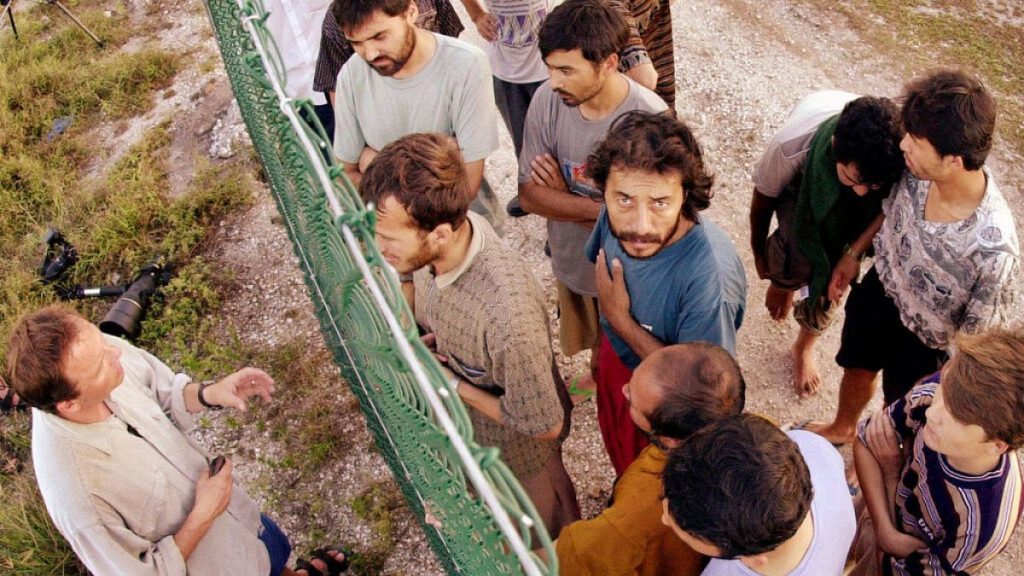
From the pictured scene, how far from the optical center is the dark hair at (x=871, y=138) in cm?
244

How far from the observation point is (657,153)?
2240 mm

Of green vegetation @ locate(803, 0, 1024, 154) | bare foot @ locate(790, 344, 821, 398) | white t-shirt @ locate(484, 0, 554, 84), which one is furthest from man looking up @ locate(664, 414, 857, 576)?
green vegetation @ locate(803, 0, 1024, 154)

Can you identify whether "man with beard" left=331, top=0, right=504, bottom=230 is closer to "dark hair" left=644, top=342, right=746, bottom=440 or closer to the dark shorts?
"dark hair" left=644, top=342, right=746, bottom=440

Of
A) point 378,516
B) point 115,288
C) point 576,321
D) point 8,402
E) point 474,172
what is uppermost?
point 474,172

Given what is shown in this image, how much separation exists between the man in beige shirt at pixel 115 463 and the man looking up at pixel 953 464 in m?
2.16

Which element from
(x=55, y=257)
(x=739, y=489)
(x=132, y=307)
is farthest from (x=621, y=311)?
(x=55, y=257)

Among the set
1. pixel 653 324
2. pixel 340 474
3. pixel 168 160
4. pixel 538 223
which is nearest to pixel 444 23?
pixel 538 223

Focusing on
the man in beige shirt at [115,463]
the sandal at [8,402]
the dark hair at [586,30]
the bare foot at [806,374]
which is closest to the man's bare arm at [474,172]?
the dark hair at [586,30]

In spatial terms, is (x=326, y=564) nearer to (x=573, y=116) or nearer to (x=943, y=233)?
(x=573, y=116)

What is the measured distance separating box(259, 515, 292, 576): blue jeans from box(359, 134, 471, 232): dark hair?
1.54 metres

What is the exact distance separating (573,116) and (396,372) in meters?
1.42

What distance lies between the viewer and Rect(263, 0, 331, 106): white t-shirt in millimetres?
3811

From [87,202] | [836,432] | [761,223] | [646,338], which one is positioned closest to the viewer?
[646,338]

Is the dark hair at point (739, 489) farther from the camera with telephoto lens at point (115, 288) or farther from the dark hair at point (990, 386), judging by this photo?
the camera with telephoto lens at point (115, 288)
